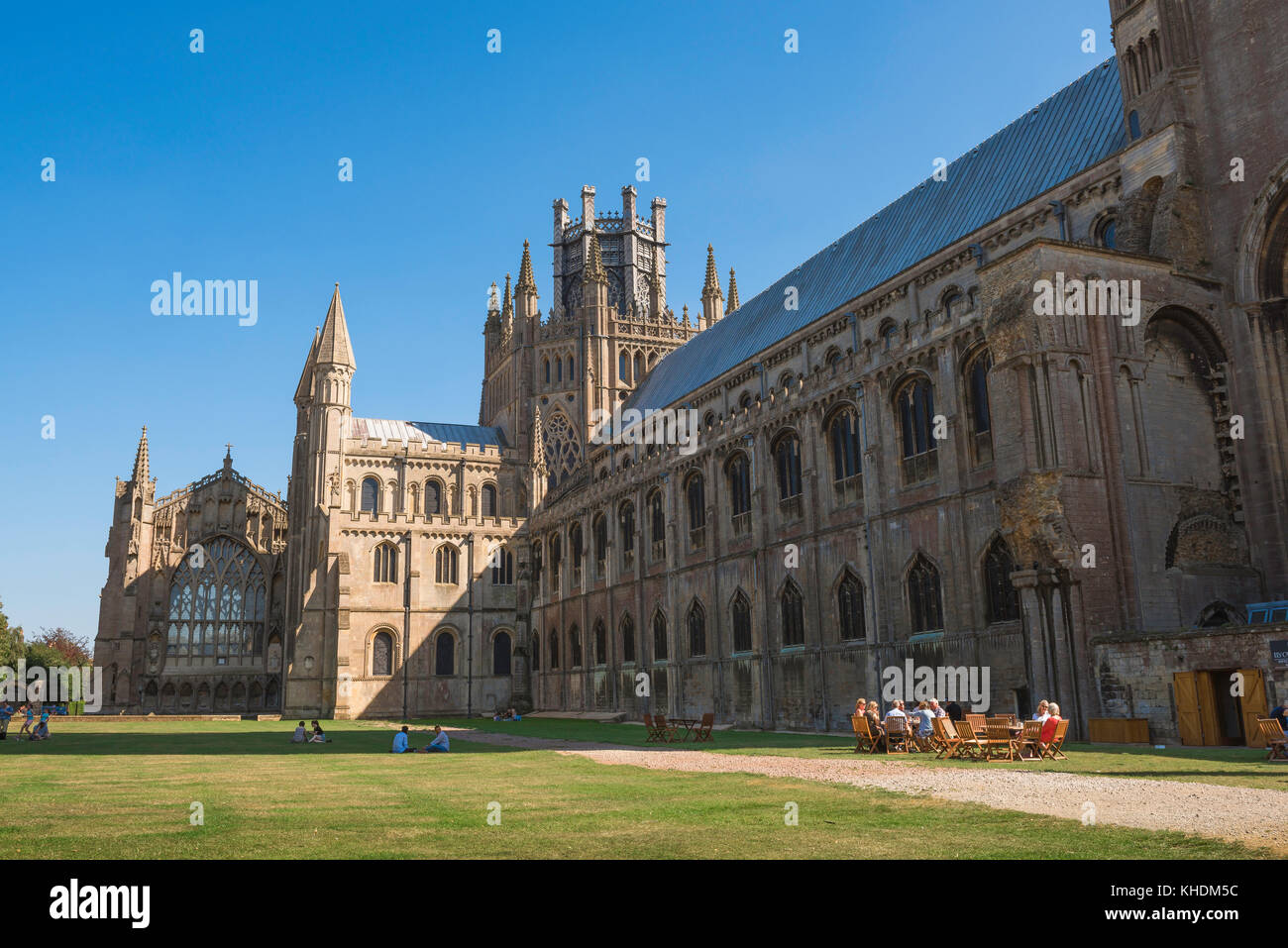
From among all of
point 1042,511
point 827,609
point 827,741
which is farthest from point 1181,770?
point 827,609

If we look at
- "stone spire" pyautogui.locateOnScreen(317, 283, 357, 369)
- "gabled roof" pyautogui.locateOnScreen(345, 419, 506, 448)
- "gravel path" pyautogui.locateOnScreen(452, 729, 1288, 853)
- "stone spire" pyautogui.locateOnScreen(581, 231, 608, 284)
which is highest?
"stone spire" pyautogui.locateOnScreen(581, 231, 608, 284)

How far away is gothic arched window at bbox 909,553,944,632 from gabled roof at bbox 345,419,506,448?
43.5 metres

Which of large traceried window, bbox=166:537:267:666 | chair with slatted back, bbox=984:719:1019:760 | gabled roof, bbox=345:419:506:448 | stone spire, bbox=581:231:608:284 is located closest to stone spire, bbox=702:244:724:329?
stone spire, bbox=581:231:608:284

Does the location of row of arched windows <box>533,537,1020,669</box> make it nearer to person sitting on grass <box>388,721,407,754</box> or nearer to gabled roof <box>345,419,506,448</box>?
person sitting on grass <box>388,721,407,754</box>

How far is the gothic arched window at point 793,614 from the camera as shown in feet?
126

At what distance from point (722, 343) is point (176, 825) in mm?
47658

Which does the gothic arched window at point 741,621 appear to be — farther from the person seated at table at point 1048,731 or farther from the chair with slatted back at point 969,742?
Result: the person seated at table at point 1048,731

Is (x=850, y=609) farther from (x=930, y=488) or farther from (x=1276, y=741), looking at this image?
(x=1276, y=741)

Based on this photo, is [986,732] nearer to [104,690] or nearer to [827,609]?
[827,609]

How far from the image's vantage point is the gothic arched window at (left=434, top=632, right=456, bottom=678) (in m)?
→ 63.4

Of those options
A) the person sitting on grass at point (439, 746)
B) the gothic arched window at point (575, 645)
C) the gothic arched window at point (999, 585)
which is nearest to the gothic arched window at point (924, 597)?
the gothic arched window at point (999, 585)

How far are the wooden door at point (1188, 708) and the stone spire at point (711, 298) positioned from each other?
184 feet

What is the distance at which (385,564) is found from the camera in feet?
208
